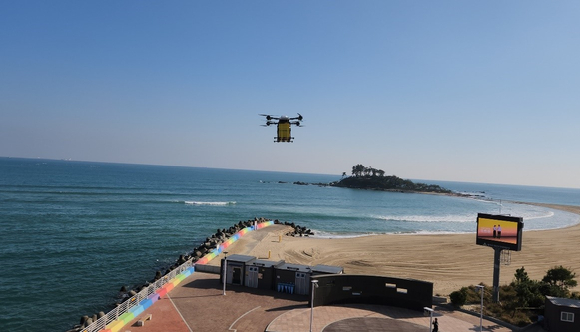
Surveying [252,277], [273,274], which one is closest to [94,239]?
[252,277]

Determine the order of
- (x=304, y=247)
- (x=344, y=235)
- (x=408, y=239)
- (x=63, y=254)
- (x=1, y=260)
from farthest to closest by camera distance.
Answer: (x=344, y=235), (x=408, y=239), (x=304, y=247), (x=63, y=254), (x=1, y=260)

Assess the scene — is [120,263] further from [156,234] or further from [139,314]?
[139,314]

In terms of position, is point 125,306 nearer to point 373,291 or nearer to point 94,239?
point 373,291

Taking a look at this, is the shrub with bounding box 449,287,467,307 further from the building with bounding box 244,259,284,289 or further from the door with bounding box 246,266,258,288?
the door with bounding box 246,266,258,288

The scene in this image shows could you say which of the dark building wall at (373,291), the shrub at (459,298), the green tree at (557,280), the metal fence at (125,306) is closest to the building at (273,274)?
the dark building wall at (373,291)

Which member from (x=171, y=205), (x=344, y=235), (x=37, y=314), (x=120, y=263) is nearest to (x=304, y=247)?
(x=344, y=235)

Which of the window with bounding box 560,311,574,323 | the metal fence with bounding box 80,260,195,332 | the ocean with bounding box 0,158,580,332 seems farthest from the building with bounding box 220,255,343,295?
the window with bounding box 560,311,574,323

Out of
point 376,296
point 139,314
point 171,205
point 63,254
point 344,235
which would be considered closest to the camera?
point 139,314
